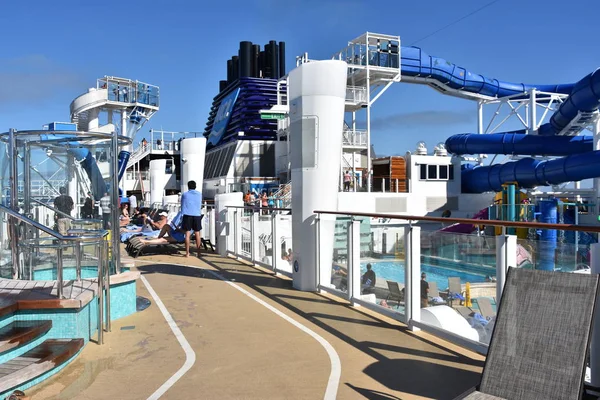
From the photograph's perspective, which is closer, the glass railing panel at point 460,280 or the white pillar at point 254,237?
the glass railing panel at point 460,280

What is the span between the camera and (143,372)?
4.13 m

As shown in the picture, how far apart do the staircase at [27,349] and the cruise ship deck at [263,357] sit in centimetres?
11

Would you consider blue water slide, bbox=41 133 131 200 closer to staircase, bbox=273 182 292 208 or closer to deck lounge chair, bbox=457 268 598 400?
deck lounge chair, bbox=457 268 598 400

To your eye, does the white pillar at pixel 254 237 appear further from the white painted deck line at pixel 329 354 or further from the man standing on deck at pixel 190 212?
the white painted deck line at pixel 329 354

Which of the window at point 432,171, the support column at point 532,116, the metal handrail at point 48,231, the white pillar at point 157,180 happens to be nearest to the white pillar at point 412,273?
the metal handrail at point 48,231

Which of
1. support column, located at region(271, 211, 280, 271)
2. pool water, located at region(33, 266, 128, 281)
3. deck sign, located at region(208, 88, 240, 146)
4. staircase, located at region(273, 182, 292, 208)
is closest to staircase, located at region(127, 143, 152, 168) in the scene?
deck sign, located at region(208, 88, 240, 146)

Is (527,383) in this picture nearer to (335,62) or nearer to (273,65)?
(335,62)

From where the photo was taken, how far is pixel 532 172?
998 inches

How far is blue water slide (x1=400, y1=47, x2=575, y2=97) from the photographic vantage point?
31.6 m

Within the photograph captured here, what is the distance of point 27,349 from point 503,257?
12.6 ft

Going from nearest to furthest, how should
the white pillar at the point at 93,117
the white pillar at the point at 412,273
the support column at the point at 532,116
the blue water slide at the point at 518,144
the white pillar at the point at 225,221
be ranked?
the white pillar at the point at 412,273, the white pillar at the point at 225,221, the white pillar at the point at 93,117, the blue water slide at the point at 518,144, the support column at the point at 532,116

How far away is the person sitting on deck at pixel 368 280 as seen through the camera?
19.8ft

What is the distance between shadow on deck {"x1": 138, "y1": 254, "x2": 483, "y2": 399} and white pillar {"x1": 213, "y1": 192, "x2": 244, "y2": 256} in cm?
413

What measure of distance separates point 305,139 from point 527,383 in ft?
15.7
